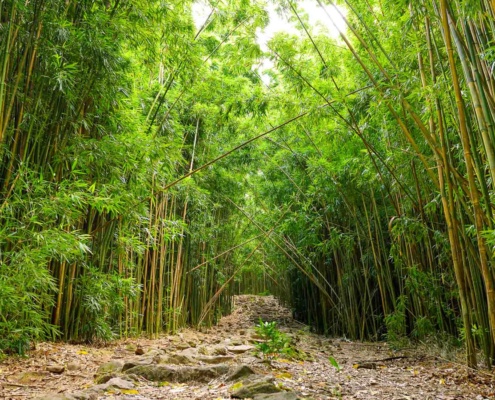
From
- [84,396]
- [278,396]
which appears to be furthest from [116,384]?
[278,396]

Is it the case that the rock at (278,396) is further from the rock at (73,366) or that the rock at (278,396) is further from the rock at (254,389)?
the rock at (73,366)

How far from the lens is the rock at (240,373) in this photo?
2375 millimetres

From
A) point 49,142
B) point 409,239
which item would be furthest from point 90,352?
point 409,239

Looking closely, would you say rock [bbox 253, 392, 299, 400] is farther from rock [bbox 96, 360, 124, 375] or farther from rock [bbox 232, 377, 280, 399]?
rock [bbox 96, 360, 124, 375]

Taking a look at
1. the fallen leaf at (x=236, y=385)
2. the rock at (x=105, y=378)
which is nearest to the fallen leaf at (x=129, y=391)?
the rock at (x=105, y=378)

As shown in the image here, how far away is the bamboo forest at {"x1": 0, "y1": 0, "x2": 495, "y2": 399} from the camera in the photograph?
2.60 metres

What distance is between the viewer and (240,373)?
2393 mm

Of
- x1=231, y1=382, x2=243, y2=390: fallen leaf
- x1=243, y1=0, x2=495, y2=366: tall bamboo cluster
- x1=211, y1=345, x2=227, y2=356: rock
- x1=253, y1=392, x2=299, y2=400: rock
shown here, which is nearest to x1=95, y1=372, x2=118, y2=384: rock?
x1=231, y1=382, x2=243, y2=390: fallen leaf

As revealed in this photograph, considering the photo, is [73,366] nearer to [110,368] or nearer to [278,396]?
[110,368]

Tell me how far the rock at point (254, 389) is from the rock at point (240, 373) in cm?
27

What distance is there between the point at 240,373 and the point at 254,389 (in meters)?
0.39

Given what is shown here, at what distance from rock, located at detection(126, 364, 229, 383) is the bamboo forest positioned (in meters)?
0.79

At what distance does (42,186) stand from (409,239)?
9.80 ft

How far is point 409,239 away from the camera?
143 inches
